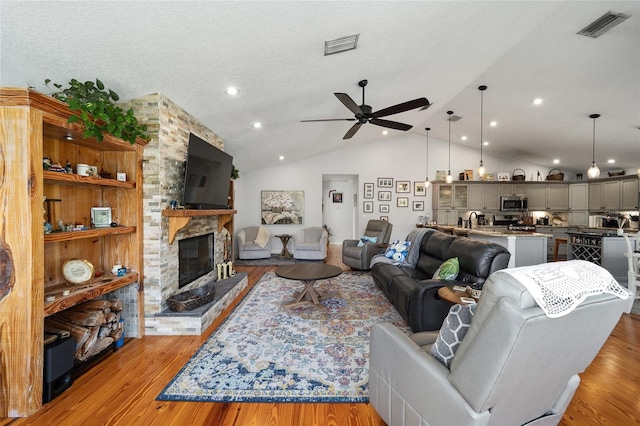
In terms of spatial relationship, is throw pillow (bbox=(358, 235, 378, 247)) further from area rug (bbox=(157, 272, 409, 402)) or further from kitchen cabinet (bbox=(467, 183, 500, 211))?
kitchen cabinet (bbox=(467, 183, 500, 211))

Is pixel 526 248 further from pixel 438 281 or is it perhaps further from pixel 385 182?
pixel 385 182

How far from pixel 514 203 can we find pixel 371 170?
3.85 metres

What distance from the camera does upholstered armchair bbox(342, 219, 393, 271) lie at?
18.6 ft

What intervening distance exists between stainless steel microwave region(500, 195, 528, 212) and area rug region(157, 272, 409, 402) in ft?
18.1

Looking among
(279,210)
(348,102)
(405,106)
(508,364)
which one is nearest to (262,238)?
(279,210)

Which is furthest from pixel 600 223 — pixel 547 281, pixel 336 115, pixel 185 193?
pixel 185 193

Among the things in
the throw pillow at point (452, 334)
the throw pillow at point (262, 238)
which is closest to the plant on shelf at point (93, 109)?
the throw pillow at point (452, 334)

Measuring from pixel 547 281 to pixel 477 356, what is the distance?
368 mm

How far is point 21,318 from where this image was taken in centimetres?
177

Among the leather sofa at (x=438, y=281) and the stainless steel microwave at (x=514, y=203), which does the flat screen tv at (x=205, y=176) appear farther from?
the stainless steel microwave at (x=514, y=203)

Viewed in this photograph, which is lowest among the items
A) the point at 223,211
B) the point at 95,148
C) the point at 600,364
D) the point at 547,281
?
the point at 600,364

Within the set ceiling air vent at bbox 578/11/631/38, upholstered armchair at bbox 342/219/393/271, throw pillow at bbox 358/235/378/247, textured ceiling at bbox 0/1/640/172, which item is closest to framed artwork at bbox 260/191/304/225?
upholstered armchair at bbox 342/219/393/271

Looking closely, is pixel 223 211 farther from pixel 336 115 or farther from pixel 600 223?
pixel 600 223

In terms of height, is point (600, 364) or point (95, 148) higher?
point (95, 148)
